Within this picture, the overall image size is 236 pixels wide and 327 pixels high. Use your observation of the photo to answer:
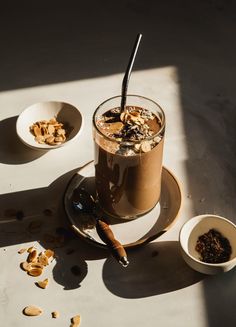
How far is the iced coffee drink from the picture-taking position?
916 mm

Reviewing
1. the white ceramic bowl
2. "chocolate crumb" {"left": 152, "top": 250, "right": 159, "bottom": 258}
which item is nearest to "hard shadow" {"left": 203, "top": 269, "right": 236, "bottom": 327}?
"chocolate crumb" {"left": 152, "top": 250, "right": 159, "bottom": 258}

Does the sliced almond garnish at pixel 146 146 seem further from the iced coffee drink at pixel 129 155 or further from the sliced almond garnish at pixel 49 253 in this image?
the sliced almond garnish at pixel 49 253

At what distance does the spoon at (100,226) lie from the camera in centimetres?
92

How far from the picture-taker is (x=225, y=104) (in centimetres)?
129

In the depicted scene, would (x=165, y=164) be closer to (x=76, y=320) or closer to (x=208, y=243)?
(x=208, y=243)

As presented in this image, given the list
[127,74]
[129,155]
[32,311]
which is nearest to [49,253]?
[32,311]

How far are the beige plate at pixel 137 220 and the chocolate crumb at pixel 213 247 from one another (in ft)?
0.24

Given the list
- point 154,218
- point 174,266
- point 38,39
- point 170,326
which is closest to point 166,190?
point 154,218

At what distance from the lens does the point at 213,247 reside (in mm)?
941

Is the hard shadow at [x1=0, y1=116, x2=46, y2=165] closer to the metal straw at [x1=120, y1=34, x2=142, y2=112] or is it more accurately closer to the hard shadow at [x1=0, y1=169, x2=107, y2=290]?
the hard shadow at [x1=0, y1=169, x2=107, y2=290]

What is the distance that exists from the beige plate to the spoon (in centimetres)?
1

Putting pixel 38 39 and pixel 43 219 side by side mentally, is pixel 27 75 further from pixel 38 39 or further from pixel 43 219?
pixel 43 219

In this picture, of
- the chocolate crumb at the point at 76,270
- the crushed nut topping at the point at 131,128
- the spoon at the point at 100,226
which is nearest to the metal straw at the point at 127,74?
the crushed nut topping at the point at 131,128

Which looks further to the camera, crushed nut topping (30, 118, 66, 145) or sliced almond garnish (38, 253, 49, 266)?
crushed nut topping (30, 118, 66, 145)
